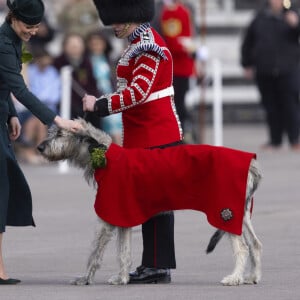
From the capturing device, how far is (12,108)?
10258 mm

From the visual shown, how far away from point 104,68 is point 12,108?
32.8 feet

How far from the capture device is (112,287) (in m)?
9.86

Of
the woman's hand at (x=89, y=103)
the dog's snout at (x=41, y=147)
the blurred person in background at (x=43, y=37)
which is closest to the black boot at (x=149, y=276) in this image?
the dog's snout at (x=41, y=147)

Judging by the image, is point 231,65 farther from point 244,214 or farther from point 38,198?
point 244,214

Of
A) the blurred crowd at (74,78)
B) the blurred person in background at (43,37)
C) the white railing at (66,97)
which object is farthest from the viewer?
the blurred person in background at (43,37)

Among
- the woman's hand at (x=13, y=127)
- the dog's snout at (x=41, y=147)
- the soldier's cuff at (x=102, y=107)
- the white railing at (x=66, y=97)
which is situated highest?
the white railing at (x=66, y=97)

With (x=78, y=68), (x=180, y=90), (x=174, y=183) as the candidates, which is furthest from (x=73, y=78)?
(x=174, y=183)

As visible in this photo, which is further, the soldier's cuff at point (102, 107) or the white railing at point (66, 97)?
the white railing at point (66, 97)

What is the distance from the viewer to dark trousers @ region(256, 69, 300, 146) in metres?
21.3

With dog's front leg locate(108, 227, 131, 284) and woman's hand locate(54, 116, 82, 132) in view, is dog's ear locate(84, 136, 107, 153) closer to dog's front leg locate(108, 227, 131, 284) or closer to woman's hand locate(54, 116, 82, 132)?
woman's hand locate(54, 116, 82, 132)

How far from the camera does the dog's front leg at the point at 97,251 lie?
9.91 metres

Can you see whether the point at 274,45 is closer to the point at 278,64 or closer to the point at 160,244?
the point at 278,64

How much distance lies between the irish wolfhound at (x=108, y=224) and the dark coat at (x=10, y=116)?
0.19m

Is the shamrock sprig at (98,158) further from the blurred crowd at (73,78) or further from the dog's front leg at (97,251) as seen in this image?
the blurred crowd at (73,78)
